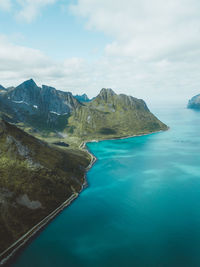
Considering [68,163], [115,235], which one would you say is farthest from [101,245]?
[68,163]

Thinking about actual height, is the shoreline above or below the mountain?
below

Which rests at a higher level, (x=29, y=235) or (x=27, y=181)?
(x=27, y=181)

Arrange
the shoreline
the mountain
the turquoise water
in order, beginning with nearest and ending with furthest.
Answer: the turquoise water, the shoreline, the mountain

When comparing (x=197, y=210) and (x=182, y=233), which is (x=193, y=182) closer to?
(x=197, y=210)

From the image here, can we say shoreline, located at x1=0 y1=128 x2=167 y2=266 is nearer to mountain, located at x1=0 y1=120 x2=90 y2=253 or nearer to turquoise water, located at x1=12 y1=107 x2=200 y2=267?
mountain, located at x1=0 y1=120 x2=90 y2=253

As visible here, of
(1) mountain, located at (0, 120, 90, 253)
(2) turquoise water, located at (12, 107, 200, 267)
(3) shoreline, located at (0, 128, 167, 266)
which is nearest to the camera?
(2) turquoise water, located at (12, 107, 200, 267)

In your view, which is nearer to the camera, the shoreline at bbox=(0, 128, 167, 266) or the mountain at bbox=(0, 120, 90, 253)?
the shoreline at bbox=(0, 128, 167, 266)

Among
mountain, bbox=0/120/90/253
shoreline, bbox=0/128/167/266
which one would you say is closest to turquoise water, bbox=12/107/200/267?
shoreline, bbox=0/128/167/266

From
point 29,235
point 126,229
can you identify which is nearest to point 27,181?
point 29,235

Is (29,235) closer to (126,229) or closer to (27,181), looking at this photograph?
(27,181)
